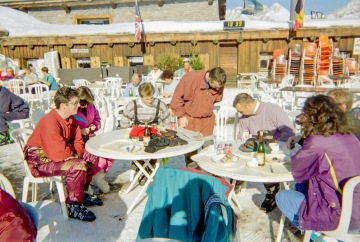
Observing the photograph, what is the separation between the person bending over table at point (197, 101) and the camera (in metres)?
3.97

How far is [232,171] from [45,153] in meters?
1.98

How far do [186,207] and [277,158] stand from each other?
1301 mm

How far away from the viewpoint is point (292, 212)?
90.2 inches

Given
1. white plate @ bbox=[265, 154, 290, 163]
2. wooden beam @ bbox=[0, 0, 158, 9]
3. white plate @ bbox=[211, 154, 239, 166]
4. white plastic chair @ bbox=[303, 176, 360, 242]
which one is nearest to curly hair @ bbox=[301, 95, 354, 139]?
white plastic chair @ bbox=[303, 176, 360, 242]

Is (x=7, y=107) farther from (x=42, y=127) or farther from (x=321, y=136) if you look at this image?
(x=321, y=136)

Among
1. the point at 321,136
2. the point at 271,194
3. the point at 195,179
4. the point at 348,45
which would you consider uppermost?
the point at 348,45

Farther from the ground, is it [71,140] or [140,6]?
[140,6]

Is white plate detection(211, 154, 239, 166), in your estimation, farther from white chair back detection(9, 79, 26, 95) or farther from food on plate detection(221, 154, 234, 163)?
white chair back detection(9, 79, 26, 95)

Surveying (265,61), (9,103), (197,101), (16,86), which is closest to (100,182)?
(197,101)

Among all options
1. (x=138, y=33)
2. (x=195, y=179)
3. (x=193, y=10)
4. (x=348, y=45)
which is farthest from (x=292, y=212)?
(x=193, y=10)

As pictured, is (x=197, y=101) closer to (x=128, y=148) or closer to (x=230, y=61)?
(x=128, y=148)

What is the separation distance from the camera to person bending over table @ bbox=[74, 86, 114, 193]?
3855 mm

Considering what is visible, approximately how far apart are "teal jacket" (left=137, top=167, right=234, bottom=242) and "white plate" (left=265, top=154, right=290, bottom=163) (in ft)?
3.19

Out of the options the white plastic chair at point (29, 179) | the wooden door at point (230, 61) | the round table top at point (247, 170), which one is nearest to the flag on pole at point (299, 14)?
the wooden door at point (230, 61)
